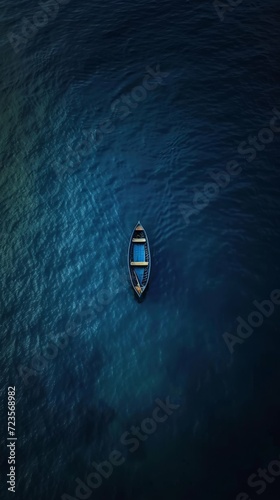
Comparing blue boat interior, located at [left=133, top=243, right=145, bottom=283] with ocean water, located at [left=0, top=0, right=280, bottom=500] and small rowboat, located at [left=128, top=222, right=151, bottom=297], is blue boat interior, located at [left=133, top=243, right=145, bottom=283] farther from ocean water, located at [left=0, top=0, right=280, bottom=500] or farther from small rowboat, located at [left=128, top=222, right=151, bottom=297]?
ocean water, located at [left=0, top=0, right=280, bottom=500]

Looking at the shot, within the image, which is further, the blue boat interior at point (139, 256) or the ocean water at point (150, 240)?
the blue boat interior at point (139, 256)

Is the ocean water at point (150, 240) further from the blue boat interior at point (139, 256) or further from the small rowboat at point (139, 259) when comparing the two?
the blue boat interior at point (139, 256)

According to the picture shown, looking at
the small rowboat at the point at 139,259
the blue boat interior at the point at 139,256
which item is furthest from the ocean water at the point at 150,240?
the blue boat interior at the point at 139,256

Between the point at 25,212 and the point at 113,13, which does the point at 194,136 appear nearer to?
the point at 25,212

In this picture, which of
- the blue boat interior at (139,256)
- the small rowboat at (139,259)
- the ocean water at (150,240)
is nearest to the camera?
the ocean water at (150,240)

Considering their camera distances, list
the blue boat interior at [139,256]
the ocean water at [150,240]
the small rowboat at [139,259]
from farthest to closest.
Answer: the blue boat interior at [139,256] → the small rowboat at [139,259] → the ocean water at [150,240]

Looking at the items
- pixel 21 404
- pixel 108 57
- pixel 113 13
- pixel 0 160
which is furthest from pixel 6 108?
pixel 21 404

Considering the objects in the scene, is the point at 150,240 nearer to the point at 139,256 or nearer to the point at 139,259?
the point at 139,256
